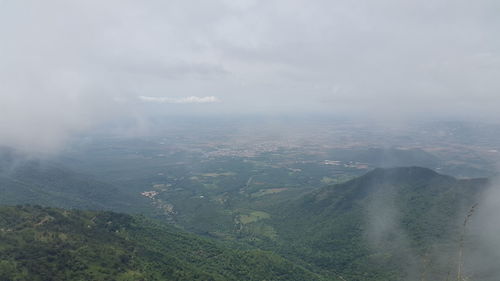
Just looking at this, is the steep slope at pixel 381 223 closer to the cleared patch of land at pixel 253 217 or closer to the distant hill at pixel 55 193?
the cleared patch of land at pixel 253 217

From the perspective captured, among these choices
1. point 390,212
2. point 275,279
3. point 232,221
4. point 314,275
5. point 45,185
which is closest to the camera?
point 275,279

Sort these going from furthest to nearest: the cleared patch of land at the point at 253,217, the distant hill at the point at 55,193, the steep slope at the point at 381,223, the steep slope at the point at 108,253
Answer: the cleared patch of land at the point at 253,217
the distant hill at the point at 55,193
the steep slope at the point at 381,223
the steep slope at the point at 108,253

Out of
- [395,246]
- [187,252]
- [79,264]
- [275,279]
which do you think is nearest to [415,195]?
[395,246]

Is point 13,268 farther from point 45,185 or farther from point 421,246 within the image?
point 45,185

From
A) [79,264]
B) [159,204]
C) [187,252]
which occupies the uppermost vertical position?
[79,264]

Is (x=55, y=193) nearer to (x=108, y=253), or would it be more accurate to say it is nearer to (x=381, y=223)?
(x=108, y=253)

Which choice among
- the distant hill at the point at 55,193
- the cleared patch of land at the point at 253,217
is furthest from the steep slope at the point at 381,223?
the distant hill at the point at 55,193

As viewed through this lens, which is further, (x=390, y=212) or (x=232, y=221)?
(x=232, y=221)
